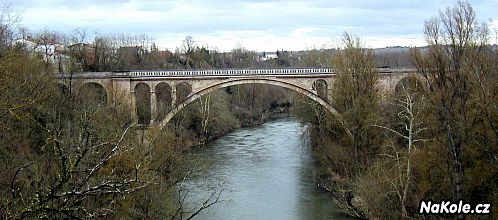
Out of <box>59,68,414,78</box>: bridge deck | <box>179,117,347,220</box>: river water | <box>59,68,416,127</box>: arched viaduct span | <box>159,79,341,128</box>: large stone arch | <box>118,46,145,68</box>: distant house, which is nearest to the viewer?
<box>179,117,347,220</box>: river water

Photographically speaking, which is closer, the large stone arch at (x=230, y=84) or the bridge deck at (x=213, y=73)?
the bridge deck at (x=213, y=73)

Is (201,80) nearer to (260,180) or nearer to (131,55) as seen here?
(260,180)

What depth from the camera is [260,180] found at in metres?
18.1

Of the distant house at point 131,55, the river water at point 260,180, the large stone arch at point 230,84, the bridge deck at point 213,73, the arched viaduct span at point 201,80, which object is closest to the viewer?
the river water at point 260,180

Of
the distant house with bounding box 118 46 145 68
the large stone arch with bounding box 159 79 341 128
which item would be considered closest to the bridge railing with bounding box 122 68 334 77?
the large stone arch with bounding box 159 79 341 128

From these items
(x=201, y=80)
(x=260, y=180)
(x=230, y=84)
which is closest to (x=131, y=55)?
(x=201, y=80)

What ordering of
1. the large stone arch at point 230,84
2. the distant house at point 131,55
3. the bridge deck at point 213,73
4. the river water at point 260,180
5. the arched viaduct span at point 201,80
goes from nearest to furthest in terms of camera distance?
the river water at point 260,180 < the arched viaduct span at point 201,80 < the bridge deck at point 213,73 < the large stone arch at point 230,84 < the distant house at point 131,55

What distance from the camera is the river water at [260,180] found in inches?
577

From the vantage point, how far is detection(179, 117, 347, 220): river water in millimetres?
14664

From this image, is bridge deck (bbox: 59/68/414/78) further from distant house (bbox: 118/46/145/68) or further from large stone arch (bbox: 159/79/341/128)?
distant house (bbox: 118/46/145/68)

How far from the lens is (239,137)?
2812 centimetres

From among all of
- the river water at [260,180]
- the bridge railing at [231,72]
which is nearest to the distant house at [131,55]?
the river water at [260,180]

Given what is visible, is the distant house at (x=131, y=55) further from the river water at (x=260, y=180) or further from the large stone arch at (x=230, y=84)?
the large stone arch at (x=230, y=84)

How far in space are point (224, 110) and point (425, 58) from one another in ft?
68.2
